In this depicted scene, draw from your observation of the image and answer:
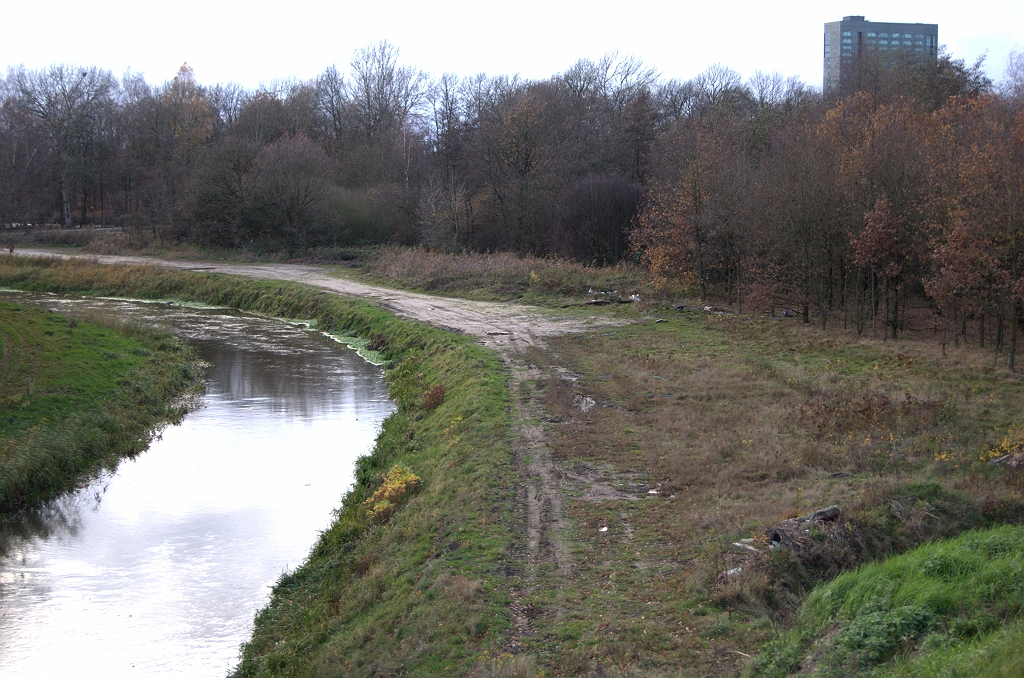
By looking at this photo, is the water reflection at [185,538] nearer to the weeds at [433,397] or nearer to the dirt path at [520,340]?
the weeds at [433,397]

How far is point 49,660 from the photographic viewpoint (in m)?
9.46

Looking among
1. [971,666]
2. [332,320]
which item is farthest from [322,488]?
[332,320]

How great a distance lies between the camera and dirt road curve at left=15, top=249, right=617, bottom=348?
2512 centimetres

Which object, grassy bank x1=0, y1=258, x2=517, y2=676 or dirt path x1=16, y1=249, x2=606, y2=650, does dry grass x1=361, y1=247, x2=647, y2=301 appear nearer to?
dirt path x1=16, y1=249, x2=606, y2=650

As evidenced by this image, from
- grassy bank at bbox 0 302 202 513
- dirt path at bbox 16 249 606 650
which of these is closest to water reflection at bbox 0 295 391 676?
grassy bank at bbox 0 302 202 513

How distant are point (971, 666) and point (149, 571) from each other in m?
10.6

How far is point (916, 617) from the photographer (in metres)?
6.41

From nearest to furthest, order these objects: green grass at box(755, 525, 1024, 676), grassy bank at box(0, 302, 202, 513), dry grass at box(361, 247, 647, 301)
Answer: green grass at box(755, 525, 1024, 676), grassy bank at box(0, 302, 202, 513), dry grass at box(361, 247, 647, 301)

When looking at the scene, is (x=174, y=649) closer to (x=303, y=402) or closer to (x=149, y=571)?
(x=149, y=571)

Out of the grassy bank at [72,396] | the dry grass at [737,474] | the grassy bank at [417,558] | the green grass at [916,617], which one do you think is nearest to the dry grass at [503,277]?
the grassy bank at [72,396]

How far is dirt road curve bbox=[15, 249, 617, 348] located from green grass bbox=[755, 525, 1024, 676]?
1608 centimetres

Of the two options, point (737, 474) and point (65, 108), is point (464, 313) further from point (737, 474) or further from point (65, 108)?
point (65, 108)

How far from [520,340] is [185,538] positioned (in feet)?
41.5

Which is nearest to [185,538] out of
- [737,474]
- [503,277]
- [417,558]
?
[417,558]
